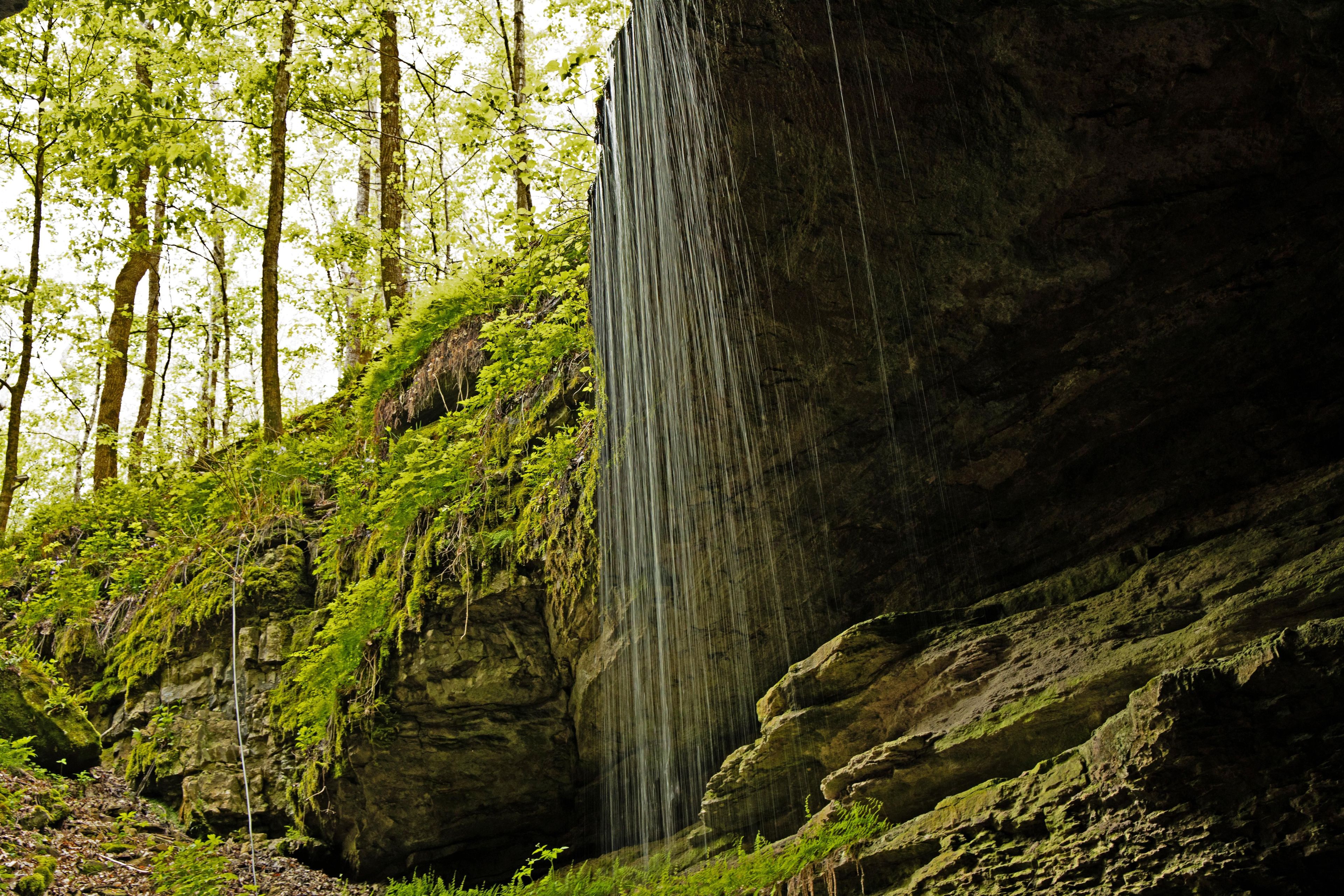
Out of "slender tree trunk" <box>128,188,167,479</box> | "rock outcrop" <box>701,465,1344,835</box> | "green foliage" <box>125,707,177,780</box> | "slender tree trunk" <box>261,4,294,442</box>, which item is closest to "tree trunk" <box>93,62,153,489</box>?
"slender tree trunk" <box>128,188,167,479</box>

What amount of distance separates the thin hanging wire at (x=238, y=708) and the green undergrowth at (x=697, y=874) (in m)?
1.62

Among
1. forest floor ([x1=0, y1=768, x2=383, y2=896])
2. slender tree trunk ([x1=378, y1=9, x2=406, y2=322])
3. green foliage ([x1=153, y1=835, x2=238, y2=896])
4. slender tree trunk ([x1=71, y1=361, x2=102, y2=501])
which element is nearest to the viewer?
forest floor ([x1=0, y1=768, x2=383, y2=896])

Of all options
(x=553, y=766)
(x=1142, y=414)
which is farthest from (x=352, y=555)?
(x=1142, y=414)

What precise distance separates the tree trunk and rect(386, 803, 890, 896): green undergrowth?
10.3 m

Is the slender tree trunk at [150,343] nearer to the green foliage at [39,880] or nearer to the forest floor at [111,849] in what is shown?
the forest floor at [111,849]

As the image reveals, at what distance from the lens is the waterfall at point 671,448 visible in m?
6.52

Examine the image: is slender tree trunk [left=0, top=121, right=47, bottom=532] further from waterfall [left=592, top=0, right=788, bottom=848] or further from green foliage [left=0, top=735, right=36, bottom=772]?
waterfall [left=592, top=0, right=788, bottom=848]

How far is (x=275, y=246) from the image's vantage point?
1380cm

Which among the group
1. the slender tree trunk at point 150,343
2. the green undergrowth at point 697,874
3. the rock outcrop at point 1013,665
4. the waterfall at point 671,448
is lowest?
the green undergrowth at point 697,874

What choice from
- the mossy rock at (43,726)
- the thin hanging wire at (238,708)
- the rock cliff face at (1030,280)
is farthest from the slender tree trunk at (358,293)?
the rock cliff face at (1030,280)

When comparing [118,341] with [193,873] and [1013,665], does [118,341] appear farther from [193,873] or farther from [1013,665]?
[1013,665]

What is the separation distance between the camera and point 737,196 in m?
6.26

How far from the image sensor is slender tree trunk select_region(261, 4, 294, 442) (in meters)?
13.3

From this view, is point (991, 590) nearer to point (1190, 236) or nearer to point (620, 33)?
point (1190, 236)
